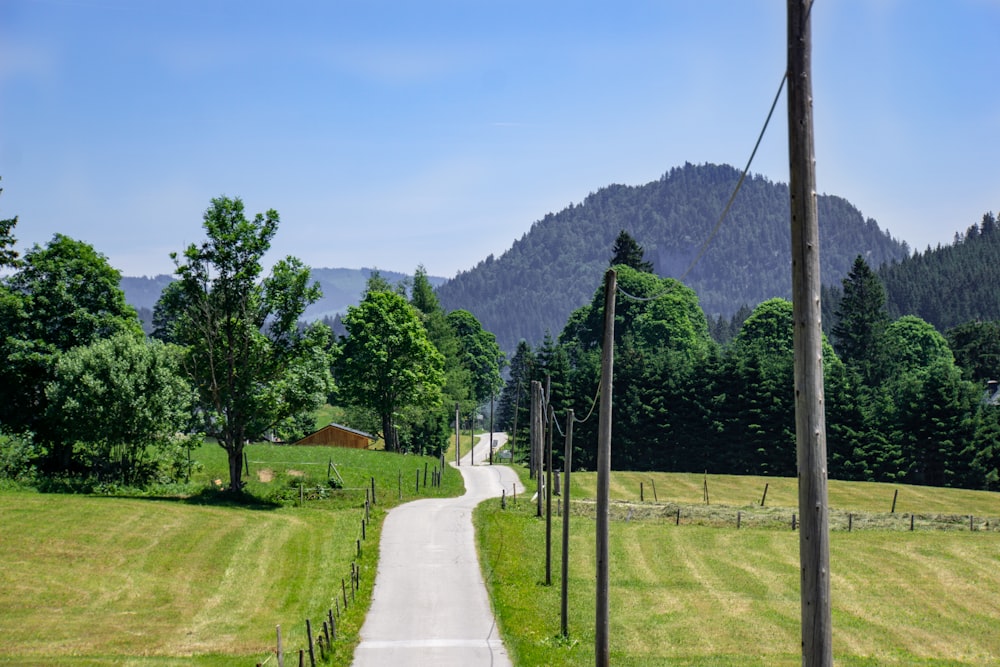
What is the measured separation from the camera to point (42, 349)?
54.6m

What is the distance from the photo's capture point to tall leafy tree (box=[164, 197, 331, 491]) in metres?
50.8

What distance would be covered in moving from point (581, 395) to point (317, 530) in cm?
6422

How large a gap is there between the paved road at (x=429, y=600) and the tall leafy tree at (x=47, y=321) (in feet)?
66.4

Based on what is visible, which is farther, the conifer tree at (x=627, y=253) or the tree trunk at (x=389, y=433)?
the conifer tree at (x=627, y=253)

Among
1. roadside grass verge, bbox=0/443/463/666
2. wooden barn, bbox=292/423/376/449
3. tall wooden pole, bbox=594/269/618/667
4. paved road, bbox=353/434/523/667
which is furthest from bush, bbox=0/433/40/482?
wooden barn, bbox=292/423/376/449

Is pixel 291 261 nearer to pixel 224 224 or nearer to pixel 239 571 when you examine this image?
pixel 224 224

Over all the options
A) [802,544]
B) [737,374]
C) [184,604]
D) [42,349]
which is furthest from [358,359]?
[802,544]

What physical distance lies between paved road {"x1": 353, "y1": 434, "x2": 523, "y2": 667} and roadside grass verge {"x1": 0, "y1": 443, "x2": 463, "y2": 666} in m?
0.82

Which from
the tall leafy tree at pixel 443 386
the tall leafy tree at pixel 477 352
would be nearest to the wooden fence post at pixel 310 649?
the tall leafy tree at pixel 443 386

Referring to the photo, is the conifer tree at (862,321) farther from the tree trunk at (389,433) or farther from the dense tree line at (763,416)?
the tree trunk at (389,433)

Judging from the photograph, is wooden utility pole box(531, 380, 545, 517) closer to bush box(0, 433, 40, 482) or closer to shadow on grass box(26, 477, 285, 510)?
shadow on grass box(26, 477, 285, 510)

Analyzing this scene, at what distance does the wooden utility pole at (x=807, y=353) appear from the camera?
960cm

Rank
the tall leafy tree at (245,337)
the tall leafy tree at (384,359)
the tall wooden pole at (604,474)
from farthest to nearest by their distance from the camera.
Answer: the tall leafy tree at (384,359) → the tall leafy tree at (245,337) → the tall wooden pole at (604,474)

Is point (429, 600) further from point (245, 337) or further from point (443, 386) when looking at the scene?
point (443, 386)
